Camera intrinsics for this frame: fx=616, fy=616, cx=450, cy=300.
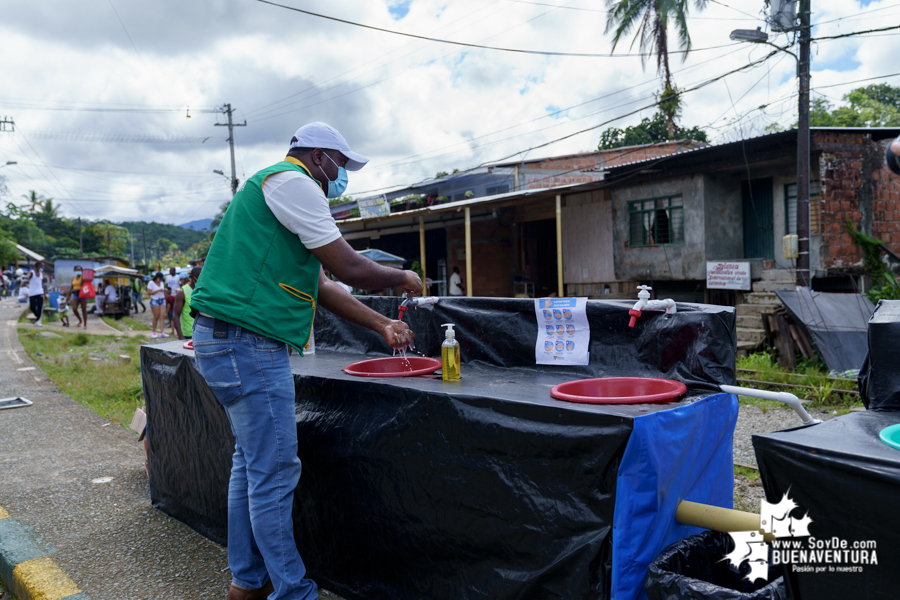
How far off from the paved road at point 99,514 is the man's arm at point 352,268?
143 cm

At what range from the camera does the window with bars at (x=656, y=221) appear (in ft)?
46.3

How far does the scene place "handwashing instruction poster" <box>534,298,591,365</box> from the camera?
8.99 feet

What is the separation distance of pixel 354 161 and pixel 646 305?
4.42ft

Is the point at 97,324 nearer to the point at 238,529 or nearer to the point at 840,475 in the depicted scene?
the point at 238,529

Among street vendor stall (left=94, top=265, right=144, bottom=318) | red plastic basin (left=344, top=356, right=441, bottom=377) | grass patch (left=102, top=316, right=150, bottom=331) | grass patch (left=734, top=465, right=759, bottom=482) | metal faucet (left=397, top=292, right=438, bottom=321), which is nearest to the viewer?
→ red plastic basin (left=344, top=356, right=441, bottom=377)

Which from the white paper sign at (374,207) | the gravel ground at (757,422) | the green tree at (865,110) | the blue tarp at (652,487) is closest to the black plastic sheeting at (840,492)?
the blue tarp at (652,487)

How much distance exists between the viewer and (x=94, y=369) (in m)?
9.78

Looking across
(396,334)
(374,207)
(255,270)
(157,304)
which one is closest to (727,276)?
(374,207)

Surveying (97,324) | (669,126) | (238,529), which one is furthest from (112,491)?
(669,126)

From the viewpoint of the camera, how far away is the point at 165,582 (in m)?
2.87

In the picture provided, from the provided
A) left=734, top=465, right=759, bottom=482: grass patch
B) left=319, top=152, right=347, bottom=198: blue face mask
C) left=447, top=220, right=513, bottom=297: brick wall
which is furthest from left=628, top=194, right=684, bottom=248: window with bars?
left=319, top=152, right=347, bottom=198: blue face mask

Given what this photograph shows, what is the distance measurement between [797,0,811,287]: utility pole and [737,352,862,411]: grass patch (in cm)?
240

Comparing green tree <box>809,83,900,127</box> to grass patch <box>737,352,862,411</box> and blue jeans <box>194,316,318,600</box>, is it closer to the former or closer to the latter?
grass patch <box>737,352,862,411</box>

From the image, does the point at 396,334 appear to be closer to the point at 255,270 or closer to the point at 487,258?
the point at 255,270
